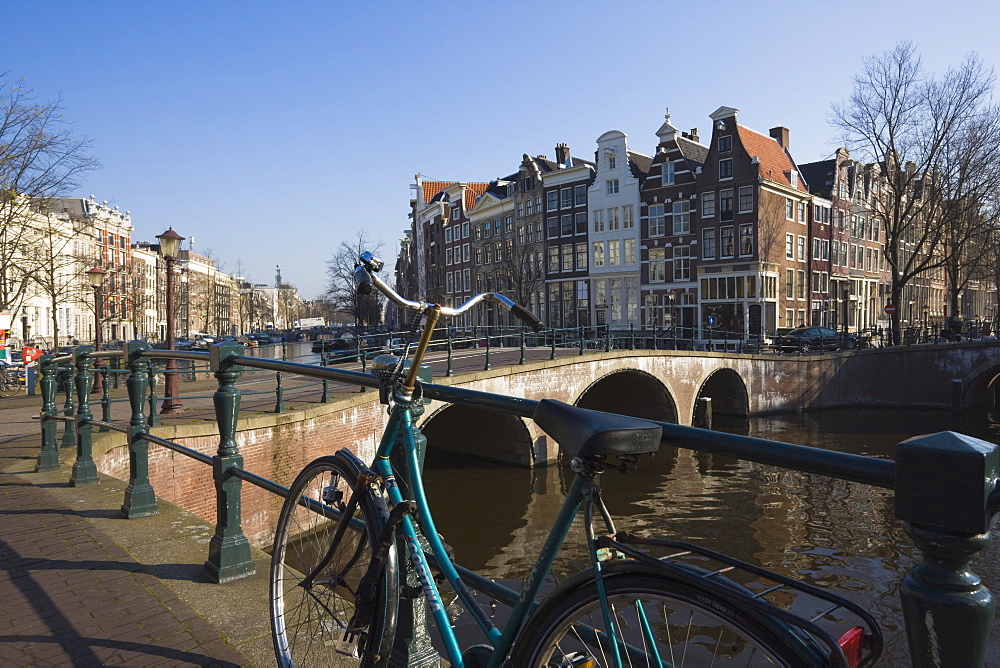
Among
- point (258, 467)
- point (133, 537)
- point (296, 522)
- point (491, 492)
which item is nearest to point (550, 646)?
point (296, 522)

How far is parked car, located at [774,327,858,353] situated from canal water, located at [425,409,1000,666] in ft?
31.0

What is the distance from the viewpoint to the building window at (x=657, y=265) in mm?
37406

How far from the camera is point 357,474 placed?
220 centimetres

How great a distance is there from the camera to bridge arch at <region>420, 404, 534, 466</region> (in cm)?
1875

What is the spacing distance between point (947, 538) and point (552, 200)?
1661 inches

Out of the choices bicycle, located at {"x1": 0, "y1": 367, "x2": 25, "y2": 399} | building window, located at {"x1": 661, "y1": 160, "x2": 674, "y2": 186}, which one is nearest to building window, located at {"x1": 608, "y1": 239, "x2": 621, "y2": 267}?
building window, located at {"x1": 661, "y1": 160, "x2": 674, "y2": 186}

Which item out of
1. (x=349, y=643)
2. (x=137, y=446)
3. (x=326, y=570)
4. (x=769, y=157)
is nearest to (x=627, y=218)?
(x=769, y=157)

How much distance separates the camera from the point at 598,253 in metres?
40.4

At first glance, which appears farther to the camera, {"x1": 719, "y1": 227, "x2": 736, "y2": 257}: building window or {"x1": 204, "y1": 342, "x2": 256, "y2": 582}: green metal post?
{"x1": 719, "y1": 227, "x2": 736, "y2": 257}: building window

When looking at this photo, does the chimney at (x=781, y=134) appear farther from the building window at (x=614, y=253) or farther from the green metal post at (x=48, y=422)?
the green metal post at (x=48, y=422)

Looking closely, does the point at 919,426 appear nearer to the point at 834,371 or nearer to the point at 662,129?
the point at 834,371

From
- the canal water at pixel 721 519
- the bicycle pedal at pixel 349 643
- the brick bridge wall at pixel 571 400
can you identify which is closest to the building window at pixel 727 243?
the brick bridge wall at pixel 571 400

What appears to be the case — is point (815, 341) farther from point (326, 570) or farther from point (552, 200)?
point (326, 570)

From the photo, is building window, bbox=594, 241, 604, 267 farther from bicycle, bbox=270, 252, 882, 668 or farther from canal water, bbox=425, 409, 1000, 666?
bicycle, bbox=270, 252, 882, 668
